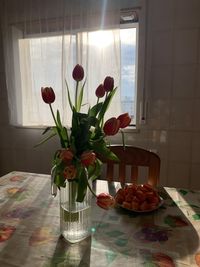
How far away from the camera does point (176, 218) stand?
0.83 meters

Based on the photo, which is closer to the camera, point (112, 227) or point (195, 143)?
point (112, 227)

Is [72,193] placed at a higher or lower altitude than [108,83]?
lower

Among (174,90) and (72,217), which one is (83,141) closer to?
(72,217)

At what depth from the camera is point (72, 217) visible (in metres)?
0.71

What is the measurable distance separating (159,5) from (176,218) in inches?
59.7

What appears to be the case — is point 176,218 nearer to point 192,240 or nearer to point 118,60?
point 192,240

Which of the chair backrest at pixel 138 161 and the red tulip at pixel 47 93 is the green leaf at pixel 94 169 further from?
the chair backrest at pixel 138 161

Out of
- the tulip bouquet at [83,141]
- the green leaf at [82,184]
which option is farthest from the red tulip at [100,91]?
the green leaf at [82,184]

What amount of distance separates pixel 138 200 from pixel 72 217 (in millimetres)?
277

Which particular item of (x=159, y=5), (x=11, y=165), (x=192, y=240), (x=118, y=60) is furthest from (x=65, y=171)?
(x=11, y=165)

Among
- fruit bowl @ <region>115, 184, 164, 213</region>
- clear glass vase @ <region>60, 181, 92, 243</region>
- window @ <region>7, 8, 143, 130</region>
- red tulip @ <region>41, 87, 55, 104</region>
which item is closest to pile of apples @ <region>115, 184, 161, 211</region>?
fruit bowl @ <region>115, 184, 164, 213</region>

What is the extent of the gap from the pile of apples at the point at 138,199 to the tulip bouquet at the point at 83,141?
0.78ft

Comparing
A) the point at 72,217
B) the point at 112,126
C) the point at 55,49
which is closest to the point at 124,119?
the point at 112,126

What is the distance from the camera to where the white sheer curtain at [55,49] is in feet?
5.81
